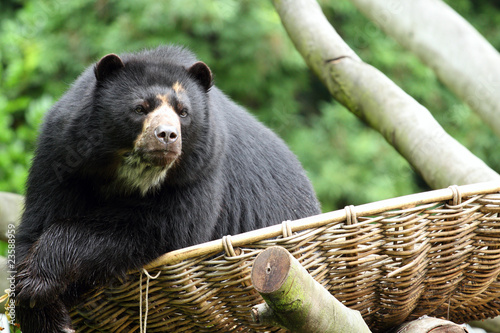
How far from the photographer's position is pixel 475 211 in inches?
109

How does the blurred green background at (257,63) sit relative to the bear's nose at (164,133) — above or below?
below

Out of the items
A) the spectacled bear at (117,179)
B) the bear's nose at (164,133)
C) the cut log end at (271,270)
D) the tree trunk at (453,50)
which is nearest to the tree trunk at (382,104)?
the tree trunk at (453,50)

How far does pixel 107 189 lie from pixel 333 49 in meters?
1.86

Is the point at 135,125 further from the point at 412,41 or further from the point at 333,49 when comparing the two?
the point at 412,41

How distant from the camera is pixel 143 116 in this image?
2904mm

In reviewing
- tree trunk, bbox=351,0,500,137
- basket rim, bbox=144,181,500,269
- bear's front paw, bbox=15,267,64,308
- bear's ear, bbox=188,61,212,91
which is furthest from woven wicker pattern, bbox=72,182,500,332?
tree trunk, bbox=351,0,500,137

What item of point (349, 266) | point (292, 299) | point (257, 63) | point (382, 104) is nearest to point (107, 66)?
point (349, 266)

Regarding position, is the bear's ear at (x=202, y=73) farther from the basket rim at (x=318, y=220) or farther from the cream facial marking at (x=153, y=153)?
the basket rim at (x=318, y=220)

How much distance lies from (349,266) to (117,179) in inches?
45.0

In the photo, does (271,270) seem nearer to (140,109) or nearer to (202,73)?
(140,109)

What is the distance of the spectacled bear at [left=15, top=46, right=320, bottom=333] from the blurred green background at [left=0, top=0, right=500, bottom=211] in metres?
3.61

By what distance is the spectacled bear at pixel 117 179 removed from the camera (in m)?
2.74

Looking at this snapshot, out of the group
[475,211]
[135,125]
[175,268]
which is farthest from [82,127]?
[475,211]

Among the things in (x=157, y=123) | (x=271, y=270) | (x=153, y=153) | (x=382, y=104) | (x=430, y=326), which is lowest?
(x=430, y=326)
